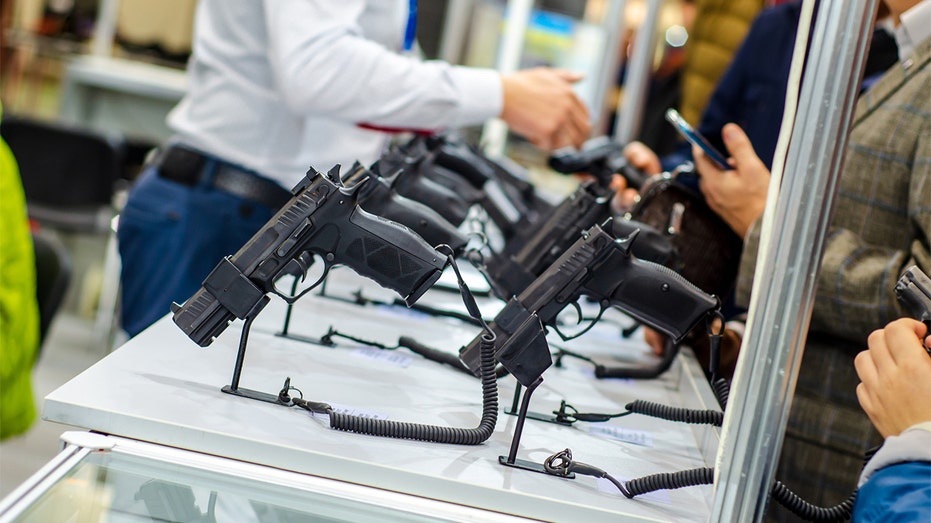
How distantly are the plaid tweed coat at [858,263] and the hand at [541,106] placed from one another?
0.52 m

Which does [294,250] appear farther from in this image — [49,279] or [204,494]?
[49,279]

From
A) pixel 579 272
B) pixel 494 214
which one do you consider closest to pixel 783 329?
pixel 579 272

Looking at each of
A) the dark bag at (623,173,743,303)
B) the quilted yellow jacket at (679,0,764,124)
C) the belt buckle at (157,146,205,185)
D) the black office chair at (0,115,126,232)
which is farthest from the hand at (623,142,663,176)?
the black office chair at (0,115,126,232)

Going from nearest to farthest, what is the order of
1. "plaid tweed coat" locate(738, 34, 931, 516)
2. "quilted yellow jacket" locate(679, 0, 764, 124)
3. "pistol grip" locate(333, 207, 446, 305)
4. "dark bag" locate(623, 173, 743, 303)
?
"pistol grip" locate(333, 207, 446, 305) < "plaid tweed coat" locate(738, 34, 931, 516) < "dark bag" locate(623, 173, 743, 303) < "quilted yellow jacket" locate(679, 0, 764, 124)

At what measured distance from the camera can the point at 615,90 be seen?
19.5 feet

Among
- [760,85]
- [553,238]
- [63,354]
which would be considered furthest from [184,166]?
[63,354]

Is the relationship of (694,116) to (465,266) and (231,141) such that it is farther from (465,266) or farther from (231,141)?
(231,141)

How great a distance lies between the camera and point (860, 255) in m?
1.57

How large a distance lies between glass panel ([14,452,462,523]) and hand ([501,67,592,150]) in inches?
44.1

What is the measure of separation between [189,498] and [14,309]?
4.48ft

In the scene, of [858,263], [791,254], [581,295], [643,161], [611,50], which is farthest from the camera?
[611,50]

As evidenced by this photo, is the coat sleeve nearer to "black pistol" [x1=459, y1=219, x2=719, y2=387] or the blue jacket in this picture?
"black pistol" [x1=459, y1=219, x2=719, y2=387]

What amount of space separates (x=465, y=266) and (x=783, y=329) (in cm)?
161

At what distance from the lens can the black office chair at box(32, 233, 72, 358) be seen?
2432 mm
